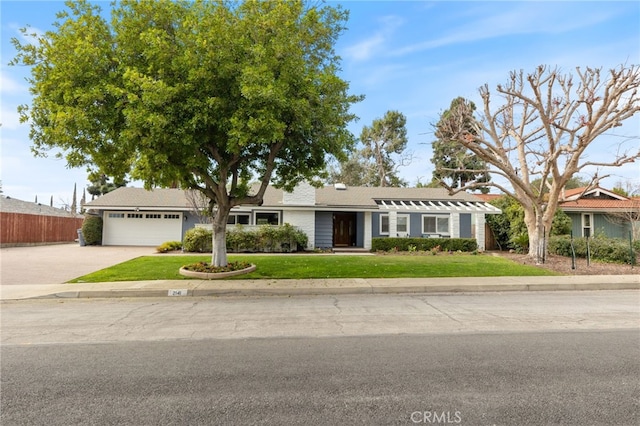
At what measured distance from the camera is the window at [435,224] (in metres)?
23.4

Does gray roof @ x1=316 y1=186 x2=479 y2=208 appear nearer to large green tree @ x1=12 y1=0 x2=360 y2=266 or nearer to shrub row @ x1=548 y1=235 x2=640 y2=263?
shrub row @ x1=548 y1=235 x2=640 y2=263

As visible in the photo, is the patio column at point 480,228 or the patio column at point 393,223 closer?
the patio column at point 480,228

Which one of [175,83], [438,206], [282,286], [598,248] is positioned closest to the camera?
[175,83]

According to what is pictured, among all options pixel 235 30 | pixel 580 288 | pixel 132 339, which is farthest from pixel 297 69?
pixel 580 288

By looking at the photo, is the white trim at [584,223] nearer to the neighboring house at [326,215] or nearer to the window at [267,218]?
the neighboring house at [326,215]

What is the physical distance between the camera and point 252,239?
20656 millimetres

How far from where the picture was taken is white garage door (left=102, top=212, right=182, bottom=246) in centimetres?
2483

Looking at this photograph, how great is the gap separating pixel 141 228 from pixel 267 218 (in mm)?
8700

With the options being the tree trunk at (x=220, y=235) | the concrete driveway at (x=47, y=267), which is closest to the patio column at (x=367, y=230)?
the tree trunk at (x=220, y=235)

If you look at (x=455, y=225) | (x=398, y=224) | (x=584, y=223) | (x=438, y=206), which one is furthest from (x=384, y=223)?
(x=584, y=223)

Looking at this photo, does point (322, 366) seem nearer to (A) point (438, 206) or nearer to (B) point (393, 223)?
(B) point (393, 223)

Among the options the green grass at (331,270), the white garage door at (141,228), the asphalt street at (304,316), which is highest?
the white garage door at (141,228)

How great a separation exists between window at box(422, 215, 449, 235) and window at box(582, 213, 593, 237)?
923 cm

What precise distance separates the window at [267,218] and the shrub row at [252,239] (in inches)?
87.8
